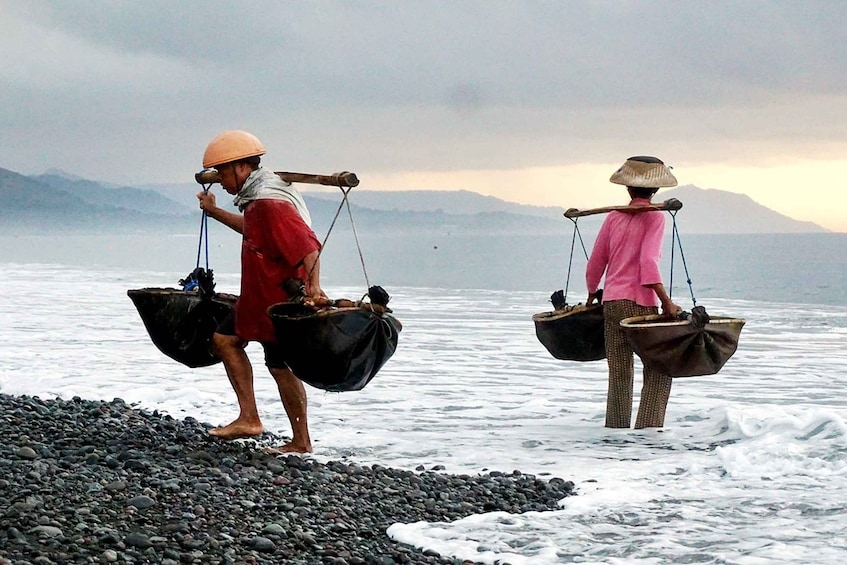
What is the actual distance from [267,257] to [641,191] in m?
2.68

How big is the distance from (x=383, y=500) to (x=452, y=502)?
1.19ft

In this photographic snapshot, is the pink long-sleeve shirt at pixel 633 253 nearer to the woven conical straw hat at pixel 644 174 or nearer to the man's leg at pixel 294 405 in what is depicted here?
the woven conical straw hat at pixel 644 174

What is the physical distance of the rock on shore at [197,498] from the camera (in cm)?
476

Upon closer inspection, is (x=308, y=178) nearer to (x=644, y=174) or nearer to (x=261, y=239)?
(x=261, y=239)

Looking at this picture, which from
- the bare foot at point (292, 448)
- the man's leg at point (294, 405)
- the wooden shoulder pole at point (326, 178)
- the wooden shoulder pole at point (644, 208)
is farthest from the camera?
the wooden shoulder pole at point (644, 208)

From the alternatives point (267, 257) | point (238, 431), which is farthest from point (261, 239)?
point (238, 431)

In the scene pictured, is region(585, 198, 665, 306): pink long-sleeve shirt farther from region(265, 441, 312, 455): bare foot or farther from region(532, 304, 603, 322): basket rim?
region(265, 441, 312, 455): bare foot

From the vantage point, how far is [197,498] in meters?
5.50

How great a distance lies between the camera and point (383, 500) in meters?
5.85

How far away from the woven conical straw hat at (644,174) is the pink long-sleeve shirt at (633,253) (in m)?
0.15

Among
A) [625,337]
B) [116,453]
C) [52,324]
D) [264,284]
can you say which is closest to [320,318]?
[264,284]

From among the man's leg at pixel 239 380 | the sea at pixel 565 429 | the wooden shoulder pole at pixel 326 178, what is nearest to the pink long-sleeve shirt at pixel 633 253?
the sea at pixel 565 429

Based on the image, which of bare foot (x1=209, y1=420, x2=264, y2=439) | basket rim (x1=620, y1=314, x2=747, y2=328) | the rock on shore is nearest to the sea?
the rock on shore

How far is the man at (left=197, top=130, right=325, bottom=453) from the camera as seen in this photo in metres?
6.33
